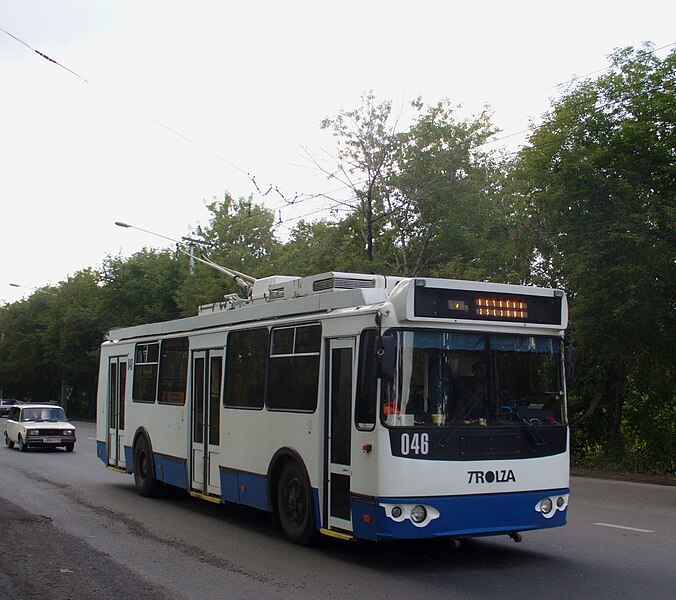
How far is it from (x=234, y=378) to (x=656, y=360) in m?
12.5

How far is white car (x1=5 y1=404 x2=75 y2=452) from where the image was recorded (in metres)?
28.3

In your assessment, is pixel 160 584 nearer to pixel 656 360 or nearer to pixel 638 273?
pixel 638 273

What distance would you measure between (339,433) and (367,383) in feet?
2.56

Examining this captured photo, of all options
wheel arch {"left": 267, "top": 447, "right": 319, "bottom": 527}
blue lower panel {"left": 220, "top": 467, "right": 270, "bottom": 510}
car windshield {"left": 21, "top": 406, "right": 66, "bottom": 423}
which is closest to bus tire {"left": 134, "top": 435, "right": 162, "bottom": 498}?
blue lower panel {"left": 220, "top": 467, "right": 270, "bottom": 510}

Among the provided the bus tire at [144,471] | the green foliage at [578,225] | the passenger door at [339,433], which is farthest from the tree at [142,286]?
the passenger door at [339,433]

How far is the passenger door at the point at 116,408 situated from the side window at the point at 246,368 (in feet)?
16.8

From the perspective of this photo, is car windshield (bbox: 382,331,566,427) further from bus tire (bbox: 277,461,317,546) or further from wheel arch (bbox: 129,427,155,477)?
wheel arch (bbox: 129,427,155,477)

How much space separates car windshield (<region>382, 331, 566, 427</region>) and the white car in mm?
21730

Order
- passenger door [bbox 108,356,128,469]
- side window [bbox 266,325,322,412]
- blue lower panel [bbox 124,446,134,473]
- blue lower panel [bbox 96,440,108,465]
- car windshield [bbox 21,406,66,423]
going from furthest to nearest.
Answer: car windshield [bbox 21,406,66,423], blue lower panel [bbox 96,440,108,465], passenger door [bbox 108,356,128,469], blue lower panel [bbox 124,446,134,473], side window [bbox 266,325,322,412]

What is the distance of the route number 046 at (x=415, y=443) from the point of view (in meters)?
8.64

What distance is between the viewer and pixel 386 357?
8586 mm

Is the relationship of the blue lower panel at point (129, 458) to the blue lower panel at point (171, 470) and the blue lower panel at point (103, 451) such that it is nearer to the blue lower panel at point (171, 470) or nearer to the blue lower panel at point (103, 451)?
the blue lower panel at point (103, 451)

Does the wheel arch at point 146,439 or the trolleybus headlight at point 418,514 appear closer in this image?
the trolleybus headlight at point 418,514

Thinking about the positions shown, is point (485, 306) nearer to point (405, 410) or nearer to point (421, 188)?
point (405, 410)
